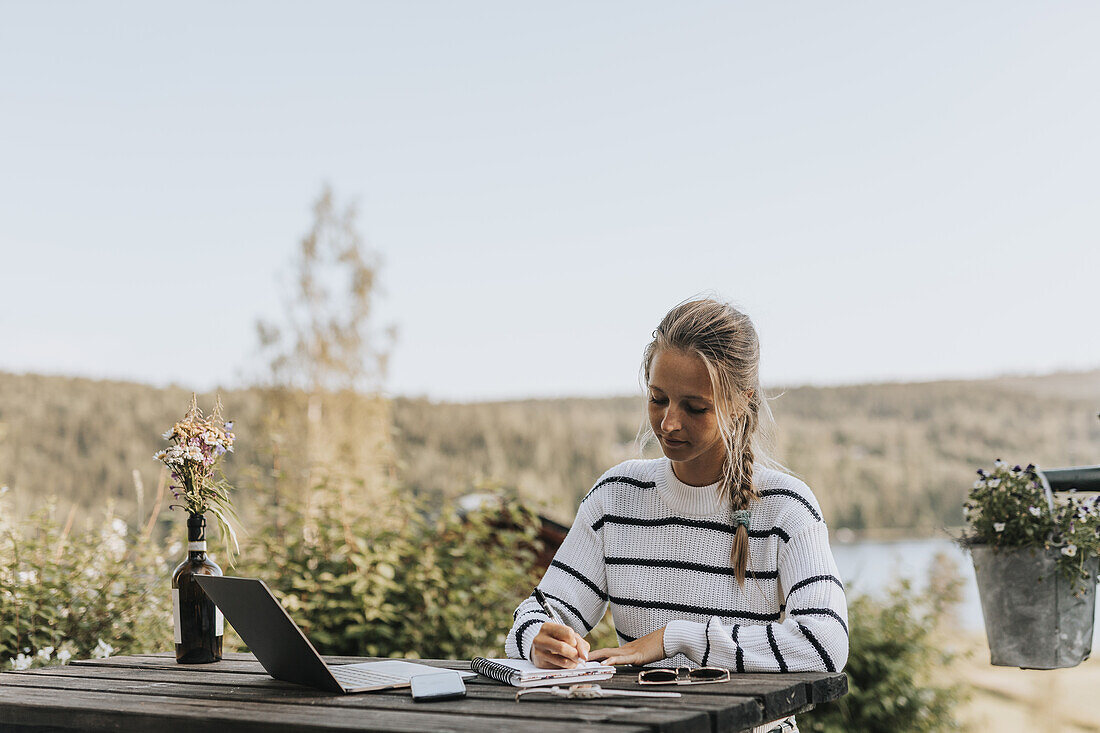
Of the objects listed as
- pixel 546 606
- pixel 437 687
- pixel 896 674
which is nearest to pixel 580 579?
pixel 546 606

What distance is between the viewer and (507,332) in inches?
764

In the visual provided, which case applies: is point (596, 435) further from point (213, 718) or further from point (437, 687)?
point (213, 718)

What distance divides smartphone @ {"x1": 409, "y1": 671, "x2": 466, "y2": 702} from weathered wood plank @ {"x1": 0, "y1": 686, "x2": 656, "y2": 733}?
10 centimetres

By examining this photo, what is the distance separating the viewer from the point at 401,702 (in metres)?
1.39

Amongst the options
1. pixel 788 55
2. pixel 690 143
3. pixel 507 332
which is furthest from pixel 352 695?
pixel 507 332

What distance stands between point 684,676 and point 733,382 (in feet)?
2.22

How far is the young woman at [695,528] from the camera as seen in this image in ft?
5.92

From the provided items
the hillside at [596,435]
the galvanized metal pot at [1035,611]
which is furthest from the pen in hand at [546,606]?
the hillside at [596,435]

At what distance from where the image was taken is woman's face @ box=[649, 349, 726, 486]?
74.9 inches

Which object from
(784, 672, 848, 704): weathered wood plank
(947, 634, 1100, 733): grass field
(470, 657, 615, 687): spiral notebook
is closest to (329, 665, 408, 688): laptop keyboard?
(470, 657, 615, 687): spiral notebook

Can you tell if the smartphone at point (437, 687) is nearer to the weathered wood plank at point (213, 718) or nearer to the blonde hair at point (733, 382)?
the weathered wood plank at point (213, 718)

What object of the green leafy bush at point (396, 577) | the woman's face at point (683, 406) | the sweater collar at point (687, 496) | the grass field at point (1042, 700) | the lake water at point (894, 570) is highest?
the woman's face at point (683, 406)

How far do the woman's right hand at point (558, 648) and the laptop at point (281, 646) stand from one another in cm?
13

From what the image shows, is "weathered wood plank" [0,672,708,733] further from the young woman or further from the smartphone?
the young woman
